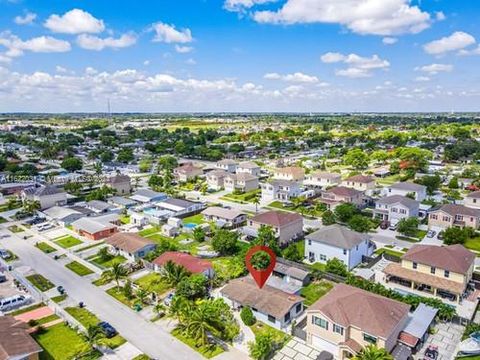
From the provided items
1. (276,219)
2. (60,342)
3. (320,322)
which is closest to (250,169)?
(276,219)

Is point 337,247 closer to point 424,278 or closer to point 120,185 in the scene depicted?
point 424,278

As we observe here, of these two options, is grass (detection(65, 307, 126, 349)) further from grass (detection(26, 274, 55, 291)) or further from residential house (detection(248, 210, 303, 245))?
residential house (detection(248, 210, 303, 245))

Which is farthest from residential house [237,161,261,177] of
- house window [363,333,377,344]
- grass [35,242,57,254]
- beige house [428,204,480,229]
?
house window [363,333,377,344]

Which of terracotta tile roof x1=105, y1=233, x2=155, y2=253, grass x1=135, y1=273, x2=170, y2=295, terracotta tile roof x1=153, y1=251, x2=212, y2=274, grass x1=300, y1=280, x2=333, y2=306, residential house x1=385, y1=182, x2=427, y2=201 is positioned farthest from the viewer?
residential house x1=385, y1=182, x2=427, y2=201

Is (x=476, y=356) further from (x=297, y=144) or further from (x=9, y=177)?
(x=297, y=144)

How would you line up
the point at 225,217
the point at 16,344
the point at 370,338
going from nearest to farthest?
the point at 16,344, the point at 370,338, the point at 225,217

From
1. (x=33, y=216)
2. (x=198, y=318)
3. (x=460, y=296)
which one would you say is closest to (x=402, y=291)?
(x=460, y=296)
